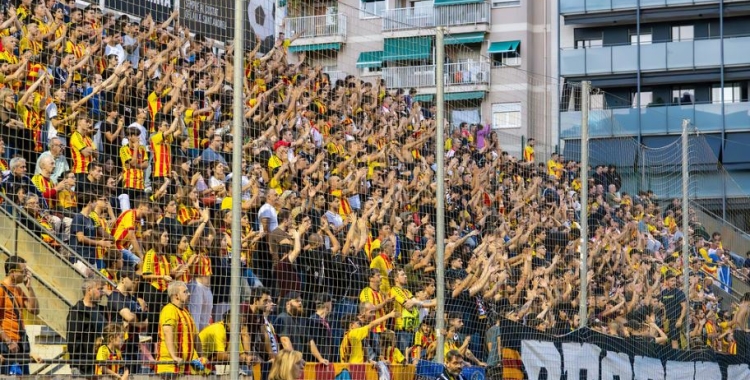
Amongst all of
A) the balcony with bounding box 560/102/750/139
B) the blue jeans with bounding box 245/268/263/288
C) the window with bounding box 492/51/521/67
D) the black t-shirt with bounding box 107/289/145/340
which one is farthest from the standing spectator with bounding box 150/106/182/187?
the window with bounding box 492/51/521/67

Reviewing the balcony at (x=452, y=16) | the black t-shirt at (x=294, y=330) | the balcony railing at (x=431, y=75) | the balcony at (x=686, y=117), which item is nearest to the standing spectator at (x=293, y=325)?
the black t-shirt at (x=294, y=330)

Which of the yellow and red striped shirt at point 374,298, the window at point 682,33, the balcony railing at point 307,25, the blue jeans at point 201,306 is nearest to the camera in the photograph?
the blue jeans at point 201,306

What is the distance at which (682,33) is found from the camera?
144ft

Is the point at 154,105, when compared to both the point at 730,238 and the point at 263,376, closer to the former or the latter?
the point at 263,376

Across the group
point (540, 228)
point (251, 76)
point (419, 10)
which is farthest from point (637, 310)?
point (419, 10)

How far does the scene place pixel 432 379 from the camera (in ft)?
35.0

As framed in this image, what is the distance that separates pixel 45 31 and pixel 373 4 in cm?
3795

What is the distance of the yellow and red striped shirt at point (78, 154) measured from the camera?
9.73 m

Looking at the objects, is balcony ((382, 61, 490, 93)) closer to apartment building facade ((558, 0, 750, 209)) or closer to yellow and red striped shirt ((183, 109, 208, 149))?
yellow and red striped shirt ((183, 109, 208, 149))

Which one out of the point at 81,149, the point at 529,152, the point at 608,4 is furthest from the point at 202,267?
the point at 608,4

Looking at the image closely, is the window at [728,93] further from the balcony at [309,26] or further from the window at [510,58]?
the balcony at [309,26]

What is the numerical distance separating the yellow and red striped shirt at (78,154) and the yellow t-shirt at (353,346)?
8.26 ft

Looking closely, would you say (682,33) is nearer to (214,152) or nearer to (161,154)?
(214,152)

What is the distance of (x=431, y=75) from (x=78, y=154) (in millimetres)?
4036
